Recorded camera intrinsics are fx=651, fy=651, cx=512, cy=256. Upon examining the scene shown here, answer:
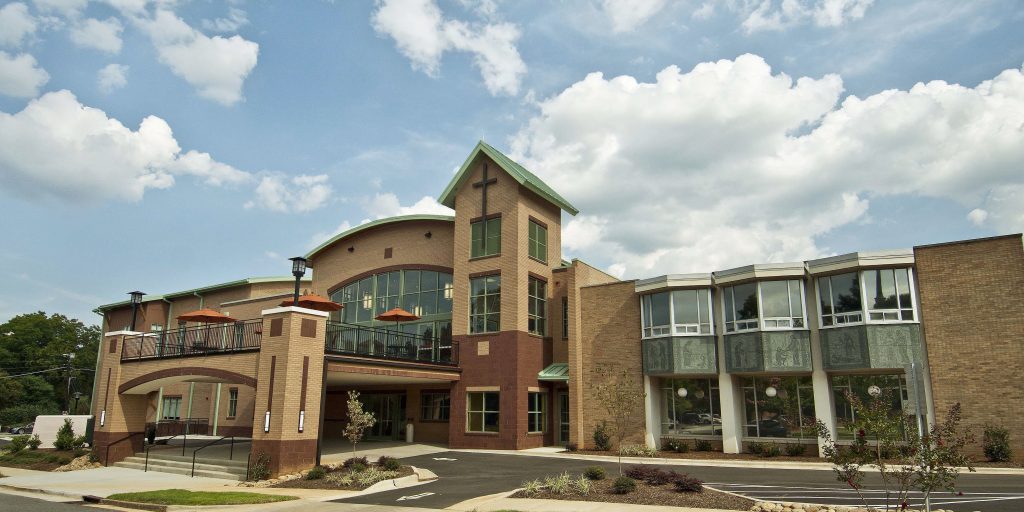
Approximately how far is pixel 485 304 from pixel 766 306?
479 inches

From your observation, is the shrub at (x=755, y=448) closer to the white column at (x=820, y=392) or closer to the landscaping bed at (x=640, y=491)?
the white column at (x=820, y=392)

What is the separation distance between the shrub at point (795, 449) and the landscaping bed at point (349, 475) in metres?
13.6

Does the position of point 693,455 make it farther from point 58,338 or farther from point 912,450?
point 58,338

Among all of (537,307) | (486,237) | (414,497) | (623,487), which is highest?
(486,237)

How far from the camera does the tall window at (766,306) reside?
23797 millimetres

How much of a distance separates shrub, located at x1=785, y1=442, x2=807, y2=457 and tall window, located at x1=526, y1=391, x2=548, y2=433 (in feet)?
34.5

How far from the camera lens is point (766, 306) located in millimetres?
24219

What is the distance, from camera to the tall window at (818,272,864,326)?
2255 centimetres

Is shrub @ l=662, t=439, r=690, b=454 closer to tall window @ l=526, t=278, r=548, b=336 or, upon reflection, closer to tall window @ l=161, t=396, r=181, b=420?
tall window @ l=526, t=278, r=548, b=336

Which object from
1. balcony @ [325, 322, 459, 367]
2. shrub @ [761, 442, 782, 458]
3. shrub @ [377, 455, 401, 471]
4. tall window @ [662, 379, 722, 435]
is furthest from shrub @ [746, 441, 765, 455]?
shrub @ [377, 455, 401, 471]

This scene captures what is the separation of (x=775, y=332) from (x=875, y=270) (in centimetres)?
393

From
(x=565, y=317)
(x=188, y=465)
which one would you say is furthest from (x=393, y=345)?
(x=188, y=465)

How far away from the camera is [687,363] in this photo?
84.0ft

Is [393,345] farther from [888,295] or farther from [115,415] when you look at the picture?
[888,295]
